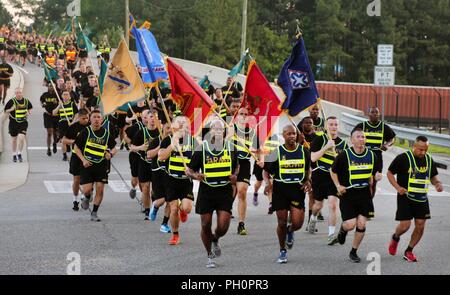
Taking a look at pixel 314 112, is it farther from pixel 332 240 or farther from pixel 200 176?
pixel 200 176

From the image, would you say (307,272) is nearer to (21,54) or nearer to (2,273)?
(2,273)

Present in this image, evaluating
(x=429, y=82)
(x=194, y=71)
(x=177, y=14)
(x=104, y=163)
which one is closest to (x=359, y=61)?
(x=429, y=82)

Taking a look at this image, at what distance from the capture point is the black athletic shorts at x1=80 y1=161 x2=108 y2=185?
15.7m

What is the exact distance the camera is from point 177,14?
90.2m

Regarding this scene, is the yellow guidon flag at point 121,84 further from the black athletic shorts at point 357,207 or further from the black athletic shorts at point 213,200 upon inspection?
the black athletic shorts at point 357,207

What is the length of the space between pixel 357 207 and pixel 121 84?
18.6 ft

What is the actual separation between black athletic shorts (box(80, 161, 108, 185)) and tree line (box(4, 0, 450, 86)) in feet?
188

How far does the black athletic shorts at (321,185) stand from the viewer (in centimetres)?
1464

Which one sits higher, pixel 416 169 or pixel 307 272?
pixel 416 169

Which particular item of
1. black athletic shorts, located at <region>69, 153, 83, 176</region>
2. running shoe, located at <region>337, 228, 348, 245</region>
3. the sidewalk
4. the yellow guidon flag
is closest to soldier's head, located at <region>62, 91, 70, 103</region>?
the sidewalk

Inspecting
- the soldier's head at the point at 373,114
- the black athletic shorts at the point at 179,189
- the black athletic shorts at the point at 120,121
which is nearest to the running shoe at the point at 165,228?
the black athletic shorts at the point at 179,189

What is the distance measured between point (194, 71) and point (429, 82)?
2692 centimetres

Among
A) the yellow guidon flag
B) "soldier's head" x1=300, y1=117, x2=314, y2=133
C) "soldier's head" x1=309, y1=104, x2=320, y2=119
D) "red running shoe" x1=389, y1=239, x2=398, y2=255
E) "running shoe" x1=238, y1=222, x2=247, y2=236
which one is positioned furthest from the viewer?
the yellow guidon flag

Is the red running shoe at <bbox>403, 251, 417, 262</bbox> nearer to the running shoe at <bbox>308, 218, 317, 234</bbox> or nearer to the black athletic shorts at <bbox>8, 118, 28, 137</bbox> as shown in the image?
the running shoe at <bbox>308, 218, 317, 234</bbox>
